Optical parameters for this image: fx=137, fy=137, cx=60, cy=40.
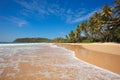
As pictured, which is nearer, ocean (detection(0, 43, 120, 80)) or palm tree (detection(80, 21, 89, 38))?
ocean (detection(0, 43, 120, 80))

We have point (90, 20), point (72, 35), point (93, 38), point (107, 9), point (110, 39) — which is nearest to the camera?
point (107, 9)

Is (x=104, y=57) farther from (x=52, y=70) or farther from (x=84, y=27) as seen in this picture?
(x=84, y=27)

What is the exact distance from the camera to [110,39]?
1684 inches

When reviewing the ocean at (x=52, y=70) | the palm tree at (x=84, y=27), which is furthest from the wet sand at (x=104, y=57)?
the palm tree at (x=84, y=27)

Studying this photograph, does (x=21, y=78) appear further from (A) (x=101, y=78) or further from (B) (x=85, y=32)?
(B) (x=85, y=32)

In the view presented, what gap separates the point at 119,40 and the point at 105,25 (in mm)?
5877

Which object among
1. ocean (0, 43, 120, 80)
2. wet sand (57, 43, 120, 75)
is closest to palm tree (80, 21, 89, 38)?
wet sand (57, 43, 120, 75)

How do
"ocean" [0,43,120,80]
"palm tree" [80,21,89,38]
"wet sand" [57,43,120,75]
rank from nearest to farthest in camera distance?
"ocean" [0,43,120,80] < "wet sand" [57,43,120,75] < "palm tree" [80,21,89,38]

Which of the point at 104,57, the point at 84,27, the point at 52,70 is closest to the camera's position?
the point at 52,70

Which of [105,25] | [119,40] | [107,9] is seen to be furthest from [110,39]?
[107,9]

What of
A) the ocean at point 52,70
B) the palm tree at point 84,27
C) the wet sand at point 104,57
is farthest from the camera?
the palm tree at point 84,27

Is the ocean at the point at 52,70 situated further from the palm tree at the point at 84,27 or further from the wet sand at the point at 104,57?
the palm tree at the point at 84,27

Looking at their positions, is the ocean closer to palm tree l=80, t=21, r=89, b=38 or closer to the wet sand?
the wet sand

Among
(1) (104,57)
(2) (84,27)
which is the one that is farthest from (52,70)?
(2) (84,27)
